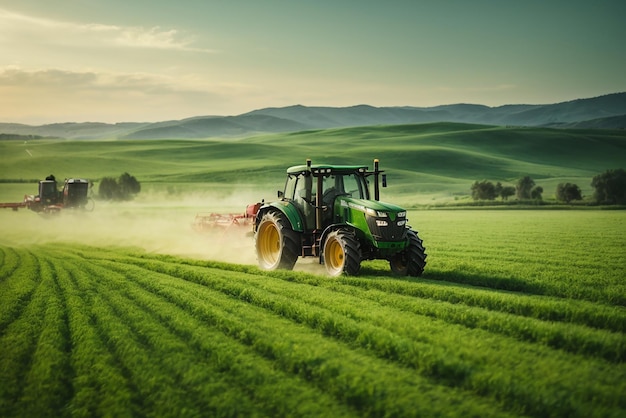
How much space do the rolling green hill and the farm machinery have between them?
31366 millimetres

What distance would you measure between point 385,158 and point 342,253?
85399 mm

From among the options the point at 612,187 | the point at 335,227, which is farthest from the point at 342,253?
the point at 612,187

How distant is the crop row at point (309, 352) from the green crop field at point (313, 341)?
3cm

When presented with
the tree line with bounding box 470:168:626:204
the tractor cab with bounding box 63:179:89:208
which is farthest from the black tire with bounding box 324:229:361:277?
the tree line with bounding box 470:168:626:204

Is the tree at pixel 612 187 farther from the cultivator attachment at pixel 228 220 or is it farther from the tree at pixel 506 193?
the cultivator attachment at pixel 228 220

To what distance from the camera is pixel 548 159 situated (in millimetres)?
111938

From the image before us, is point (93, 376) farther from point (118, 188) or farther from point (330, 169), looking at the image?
point (118, 188)

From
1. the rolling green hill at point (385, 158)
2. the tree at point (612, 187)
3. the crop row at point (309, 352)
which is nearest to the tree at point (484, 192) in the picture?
the rolling green hill at point (385, 158)

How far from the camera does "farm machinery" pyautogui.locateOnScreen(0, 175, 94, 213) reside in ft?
113

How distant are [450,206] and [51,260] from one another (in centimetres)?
3748

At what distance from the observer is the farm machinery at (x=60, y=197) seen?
34500 mm

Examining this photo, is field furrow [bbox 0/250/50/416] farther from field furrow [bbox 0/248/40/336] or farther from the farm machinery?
the farm machinery

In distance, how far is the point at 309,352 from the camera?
7586 millimetres

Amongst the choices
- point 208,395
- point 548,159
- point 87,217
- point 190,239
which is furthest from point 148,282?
point 548,159
